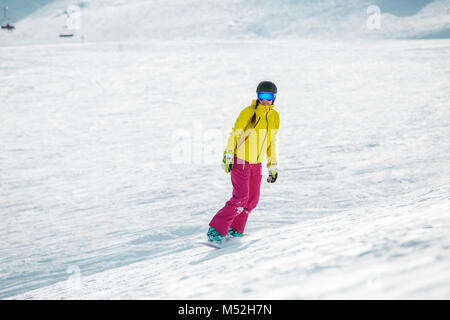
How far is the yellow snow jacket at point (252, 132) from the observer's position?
345 centimetres

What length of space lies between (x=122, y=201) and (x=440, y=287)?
4724 millimetres

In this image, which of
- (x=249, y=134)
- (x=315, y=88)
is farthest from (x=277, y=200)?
(x=315, y=88)

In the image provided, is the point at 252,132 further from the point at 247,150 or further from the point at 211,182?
the point at 211,182

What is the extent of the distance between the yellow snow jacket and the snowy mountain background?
872 mm

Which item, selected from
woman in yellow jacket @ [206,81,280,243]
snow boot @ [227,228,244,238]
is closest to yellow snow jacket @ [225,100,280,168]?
woman in yellow jacket @ [206,81,280,243]

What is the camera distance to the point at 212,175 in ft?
22.0

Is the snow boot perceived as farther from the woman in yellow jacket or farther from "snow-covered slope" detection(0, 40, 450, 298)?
"snow-covered slope" detection(0, 40, 450, 298)

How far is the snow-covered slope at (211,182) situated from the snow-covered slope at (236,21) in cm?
1321

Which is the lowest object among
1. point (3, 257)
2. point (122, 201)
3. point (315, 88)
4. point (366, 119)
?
point (3, 257)

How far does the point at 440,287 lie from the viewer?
5.97 ft

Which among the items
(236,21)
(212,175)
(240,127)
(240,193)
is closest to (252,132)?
(240,127)

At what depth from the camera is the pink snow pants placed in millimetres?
3527

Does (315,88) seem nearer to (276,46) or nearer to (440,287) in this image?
(276,46)

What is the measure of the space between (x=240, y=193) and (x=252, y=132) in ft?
1.94
